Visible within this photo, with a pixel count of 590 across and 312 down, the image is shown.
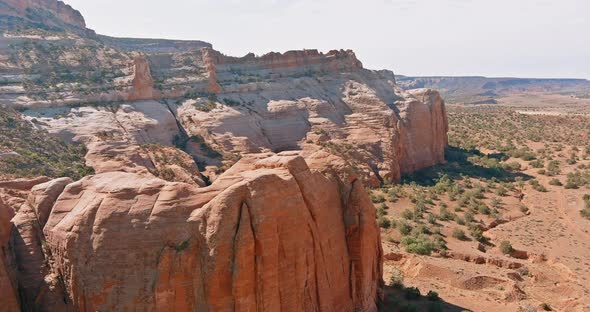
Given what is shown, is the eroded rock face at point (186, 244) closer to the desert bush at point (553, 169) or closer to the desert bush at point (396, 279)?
the desert bush at point (396, 279)

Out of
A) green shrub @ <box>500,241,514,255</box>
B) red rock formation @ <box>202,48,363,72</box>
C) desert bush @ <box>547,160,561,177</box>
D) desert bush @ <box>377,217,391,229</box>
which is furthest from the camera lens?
red rock formation @ <box>202,48,363,72</box>

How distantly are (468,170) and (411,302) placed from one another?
3755cm

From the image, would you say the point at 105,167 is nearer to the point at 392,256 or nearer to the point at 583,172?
the point at 392,256

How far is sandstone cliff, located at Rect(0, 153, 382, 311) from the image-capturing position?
13.2 meters

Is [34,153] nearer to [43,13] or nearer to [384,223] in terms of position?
[384,223]

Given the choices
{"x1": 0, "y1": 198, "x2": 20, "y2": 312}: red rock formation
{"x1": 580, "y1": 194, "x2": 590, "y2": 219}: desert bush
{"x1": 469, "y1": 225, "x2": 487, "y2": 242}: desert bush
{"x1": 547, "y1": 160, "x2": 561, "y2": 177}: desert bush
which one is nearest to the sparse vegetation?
{"x1": 0, "y1": 198, "x2": 20, "y2": 312}: red rock formation

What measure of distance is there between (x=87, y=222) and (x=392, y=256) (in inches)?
735

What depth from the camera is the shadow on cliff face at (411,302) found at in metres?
19.8

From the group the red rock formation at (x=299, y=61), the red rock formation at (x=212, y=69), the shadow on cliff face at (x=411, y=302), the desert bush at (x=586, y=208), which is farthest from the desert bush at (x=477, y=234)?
the red rock formation at (x=299, y=61)

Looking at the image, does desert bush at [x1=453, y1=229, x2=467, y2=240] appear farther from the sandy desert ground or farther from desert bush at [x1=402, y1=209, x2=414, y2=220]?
desert bush at [x1=402, y1=209, x2=414, y2=220]

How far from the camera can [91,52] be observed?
62.0 m

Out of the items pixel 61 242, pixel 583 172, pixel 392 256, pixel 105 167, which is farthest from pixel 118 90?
pixel 583 172

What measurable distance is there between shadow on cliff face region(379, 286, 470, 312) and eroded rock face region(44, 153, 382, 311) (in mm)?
5710

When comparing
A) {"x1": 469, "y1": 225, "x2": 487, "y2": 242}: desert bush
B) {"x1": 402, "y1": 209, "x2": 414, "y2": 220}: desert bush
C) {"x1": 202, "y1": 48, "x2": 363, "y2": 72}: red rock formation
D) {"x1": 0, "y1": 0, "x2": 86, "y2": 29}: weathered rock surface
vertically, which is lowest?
{"x1": 469, "y1": 225, "x2": 487, "y2": 242}: desert bush
